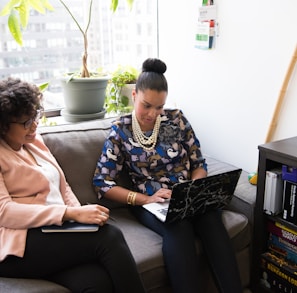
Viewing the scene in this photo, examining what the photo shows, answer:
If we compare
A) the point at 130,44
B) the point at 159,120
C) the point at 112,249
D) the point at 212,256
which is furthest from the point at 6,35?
the point at 212,256

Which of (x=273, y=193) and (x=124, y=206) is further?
(x=124, y=206)

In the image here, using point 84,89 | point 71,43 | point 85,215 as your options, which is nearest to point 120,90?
point 84,89

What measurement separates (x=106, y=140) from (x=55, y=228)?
591mm

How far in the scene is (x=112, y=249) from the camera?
1246 mm

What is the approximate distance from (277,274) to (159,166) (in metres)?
0.72

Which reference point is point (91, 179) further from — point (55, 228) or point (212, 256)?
point (212, 256)

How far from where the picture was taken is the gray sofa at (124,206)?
1.53m

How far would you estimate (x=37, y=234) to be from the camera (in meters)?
1.22

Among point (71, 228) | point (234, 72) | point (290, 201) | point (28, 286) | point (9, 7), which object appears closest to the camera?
Answer: point (28, 286)

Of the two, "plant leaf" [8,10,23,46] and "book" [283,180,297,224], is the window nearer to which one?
"plant leaf" [8,10,23,46]

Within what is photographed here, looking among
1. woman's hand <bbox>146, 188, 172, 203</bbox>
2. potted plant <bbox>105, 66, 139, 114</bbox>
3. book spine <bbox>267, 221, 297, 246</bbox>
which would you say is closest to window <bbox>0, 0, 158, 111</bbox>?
potted plant <bbox>105, 66, 139, 114</bbox>

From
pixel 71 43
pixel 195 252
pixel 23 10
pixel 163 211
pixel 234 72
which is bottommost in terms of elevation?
pixel 195 252

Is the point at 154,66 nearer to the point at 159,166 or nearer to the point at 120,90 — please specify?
the point at 159,166

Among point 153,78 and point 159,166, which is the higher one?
point 153,78
